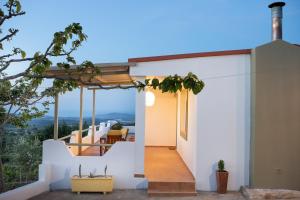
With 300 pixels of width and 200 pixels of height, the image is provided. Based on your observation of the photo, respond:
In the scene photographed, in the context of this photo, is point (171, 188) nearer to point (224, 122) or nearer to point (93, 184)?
point (93, 184)

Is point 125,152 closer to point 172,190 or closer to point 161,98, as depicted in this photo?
point 172,190

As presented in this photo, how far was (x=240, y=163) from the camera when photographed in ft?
27.0

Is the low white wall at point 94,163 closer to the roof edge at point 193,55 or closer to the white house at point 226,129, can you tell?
the white house at point 226,129

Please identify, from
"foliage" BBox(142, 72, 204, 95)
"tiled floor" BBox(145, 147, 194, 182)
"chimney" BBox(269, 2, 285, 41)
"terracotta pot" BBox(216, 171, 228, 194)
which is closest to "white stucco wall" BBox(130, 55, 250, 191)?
"terracotta pot" BBox(216, 171, 228, 194)

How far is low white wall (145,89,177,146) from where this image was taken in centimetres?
1392

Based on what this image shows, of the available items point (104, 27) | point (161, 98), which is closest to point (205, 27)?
point (104, 27)

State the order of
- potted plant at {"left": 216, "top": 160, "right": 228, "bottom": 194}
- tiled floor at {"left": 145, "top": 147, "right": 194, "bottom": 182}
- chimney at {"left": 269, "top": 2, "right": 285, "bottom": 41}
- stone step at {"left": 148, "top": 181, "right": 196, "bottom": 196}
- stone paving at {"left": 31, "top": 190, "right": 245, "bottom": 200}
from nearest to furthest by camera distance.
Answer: stone paving at {"left": 31, "top": 190, "right": 245, "bottom": 200}
stone step at {"left": 148, "top": 181, "right": 196, "bottom": 196}
potted plant at {"left": 216, "top": 160, "right": 228, "bottom": 194}
tiled floor at {"left": 145, "top": 147, "right": 194, "bottom": 182}
chimney at {"left": 269, "top": 2, "right": 285, "bottom": 41}

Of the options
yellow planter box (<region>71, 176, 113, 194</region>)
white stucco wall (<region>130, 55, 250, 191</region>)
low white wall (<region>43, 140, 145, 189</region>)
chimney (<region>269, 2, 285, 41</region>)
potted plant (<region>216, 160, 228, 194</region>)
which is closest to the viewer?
potted plant (<region>216, 160, 228, 194</region>)

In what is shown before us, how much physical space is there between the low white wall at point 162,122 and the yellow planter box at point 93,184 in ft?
19.5

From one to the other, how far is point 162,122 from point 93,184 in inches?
245

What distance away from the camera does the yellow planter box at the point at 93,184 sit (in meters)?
8.11

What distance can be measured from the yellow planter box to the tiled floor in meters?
1.05

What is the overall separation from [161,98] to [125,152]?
5622 mm

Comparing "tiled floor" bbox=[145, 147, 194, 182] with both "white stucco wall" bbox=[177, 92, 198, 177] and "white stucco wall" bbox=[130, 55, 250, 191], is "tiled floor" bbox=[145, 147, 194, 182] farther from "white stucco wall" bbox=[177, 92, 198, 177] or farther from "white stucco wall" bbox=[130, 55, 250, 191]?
"white stucco wall" bbox=[130, 55, 250, 191]
